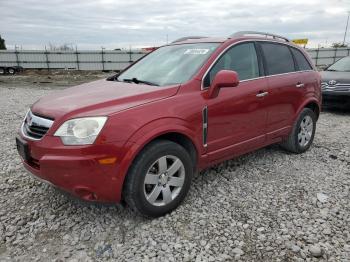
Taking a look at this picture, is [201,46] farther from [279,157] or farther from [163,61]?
[279,157]

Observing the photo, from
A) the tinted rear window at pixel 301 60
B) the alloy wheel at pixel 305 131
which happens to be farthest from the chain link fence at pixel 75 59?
the alloy wheel at pixel 305 131

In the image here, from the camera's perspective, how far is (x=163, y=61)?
392 centimetres

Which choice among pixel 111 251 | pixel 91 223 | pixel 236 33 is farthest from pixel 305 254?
pixel 236 33

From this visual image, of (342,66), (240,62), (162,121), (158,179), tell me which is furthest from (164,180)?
(342,66)

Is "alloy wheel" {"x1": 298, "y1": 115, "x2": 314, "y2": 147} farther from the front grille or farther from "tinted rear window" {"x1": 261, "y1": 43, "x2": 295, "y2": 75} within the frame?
Result: the front grille

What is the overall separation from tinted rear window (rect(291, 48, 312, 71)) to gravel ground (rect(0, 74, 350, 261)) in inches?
62.6

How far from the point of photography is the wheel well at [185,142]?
318 centimetres

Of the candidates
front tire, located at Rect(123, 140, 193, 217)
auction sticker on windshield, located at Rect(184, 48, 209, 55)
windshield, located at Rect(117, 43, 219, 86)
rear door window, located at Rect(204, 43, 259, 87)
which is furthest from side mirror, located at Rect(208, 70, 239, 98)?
front tire, located at Rect(123, 140, 193, 217)

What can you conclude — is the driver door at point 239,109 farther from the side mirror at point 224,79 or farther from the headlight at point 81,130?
the headlight at point 81,130

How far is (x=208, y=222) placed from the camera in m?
3.10

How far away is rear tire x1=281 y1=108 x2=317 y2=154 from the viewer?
4812 mm

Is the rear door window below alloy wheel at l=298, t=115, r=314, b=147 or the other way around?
the other way around

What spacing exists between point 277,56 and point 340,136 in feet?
8.35

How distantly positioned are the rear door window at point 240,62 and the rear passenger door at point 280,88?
231 mm
